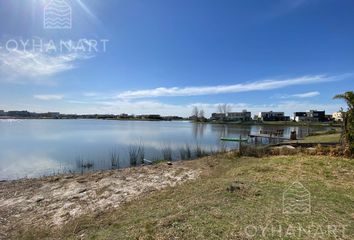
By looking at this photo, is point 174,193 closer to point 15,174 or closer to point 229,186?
point 229,186

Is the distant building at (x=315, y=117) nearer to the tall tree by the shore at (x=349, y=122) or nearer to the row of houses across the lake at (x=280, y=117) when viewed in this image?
the row of houses across the lake at (x=280, y=117)

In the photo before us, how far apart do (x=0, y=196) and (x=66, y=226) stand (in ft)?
13.4

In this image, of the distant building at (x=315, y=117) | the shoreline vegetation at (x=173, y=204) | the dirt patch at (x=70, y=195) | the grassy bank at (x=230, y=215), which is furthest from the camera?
the distant building at (x=315, y=117)

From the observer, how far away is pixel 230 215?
4.21m

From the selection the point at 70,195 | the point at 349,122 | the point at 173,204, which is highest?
the point at 349,122

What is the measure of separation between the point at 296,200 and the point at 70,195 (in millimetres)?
6047

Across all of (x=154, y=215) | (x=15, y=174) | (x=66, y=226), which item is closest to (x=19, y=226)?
(x=66, y=226)

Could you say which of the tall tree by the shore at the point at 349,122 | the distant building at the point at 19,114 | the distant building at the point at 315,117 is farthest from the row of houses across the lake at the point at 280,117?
the distant building at the point at 19,114

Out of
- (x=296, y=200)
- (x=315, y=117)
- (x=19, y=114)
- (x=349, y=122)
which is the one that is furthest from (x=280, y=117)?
(x=19, y=114)

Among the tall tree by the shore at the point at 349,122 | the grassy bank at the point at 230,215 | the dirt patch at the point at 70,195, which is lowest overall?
the dirt patch at the point at 70,195

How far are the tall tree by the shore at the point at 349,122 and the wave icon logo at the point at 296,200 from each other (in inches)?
218

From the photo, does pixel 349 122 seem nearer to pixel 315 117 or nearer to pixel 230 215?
pixel 230 215

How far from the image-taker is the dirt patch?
5.55m

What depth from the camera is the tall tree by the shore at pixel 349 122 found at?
32.1 feet
